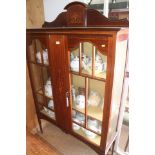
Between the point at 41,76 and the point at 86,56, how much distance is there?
0.72 meters

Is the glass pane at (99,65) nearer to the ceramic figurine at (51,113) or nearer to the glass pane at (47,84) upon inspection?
the glass pane at (47,84)

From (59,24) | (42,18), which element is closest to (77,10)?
(59,24)

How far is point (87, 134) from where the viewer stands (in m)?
1.61

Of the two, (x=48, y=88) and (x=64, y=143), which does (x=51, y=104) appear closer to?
(x=48, y=88)

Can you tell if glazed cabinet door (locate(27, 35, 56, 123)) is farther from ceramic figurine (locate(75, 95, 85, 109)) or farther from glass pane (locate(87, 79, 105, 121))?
glass pane (locate(87, 79, 105, 121))

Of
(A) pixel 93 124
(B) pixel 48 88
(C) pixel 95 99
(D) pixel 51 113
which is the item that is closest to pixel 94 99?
(C) pixel 95 99

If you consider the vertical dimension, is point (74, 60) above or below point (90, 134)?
above

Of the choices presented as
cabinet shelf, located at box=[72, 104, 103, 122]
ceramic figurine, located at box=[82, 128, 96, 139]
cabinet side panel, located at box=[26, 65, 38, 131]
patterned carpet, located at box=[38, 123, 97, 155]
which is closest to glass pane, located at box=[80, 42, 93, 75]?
cabinet shelf, located at box=[72, 104, 103, 122]

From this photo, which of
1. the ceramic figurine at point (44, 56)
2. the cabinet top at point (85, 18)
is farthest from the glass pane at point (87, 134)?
the cabinet top at point (85, 18)

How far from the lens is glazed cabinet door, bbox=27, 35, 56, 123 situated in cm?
166
